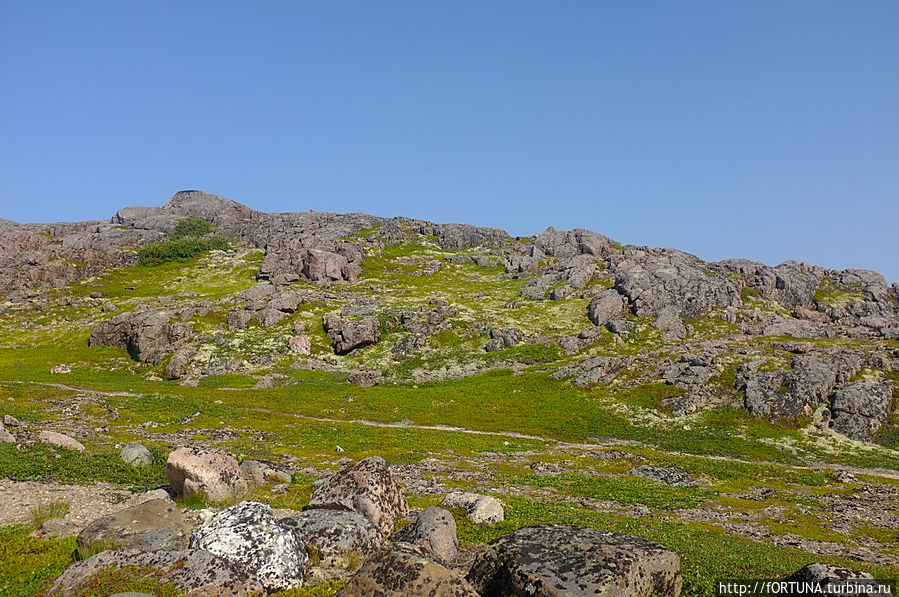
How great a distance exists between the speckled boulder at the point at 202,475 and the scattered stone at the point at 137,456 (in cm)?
889

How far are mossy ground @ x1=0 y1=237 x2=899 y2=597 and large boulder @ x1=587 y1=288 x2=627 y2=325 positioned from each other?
133 inches

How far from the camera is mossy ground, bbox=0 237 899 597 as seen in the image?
30.0 metres

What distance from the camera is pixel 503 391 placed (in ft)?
303

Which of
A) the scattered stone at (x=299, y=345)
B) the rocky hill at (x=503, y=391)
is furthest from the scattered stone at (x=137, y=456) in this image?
the scattered stone at (x=299, y=345)

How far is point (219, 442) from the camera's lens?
4953 centimetres

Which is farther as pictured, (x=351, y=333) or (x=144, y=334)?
(x=351, y=333)

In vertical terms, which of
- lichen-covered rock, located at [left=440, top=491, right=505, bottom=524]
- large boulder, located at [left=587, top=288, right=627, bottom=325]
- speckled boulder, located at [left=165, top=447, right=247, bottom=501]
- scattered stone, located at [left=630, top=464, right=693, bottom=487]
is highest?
large boulder, located at [left=587, top=288, right=627, bottom=325]

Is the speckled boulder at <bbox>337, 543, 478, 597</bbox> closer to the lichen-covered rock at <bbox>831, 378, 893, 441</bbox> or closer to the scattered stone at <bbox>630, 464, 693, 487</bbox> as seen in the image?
the scattered stone at <bbox>630, 464, 693, 487</bbox>

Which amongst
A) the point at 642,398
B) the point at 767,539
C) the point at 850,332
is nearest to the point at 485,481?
the point at 767,539

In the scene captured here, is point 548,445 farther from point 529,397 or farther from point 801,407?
point 801,407

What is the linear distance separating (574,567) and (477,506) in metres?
13.8

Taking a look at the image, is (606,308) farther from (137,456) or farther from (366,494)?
(366,494)

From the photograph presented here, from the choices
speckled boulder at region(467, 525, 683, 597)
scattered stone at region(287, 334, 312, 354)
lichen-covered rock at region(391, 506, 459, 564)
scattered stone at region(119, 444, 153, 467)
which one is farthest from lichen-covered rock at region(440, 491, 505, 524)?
scattered stone at region(287, 334, 312, 354)

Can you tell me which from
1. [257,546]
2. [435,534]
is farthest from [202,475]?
[435,534]
